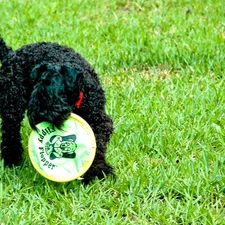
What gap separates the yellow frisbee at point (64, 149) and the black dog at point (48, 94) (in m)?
0.12

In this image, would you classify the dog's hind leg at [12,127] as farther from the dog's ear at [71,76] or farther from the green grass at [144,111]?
the dog's ear at [71,76]

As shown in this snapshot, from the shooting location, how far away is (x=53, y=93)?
4352 mm

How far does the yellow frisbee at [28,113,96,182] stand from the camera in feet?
15.0

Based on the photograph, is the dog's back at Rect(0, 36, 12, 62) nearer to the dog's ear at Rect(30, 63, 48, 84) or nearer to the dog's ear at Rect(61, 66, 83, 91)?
the dog's ear at Rect(30, 63, 48, 84)

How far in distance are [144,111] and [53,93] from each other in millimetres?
1663

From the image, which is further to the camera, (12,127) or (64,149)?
(12,127)

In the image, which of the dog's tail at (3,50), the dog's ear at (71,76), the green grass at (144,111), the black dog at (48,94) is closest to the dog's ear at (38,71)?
the black dog at (48,94)

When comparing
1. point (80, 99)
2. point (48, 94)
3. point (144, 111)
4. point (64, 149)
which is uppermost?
point (48, 94)

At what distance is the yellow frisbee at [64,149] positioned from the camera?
4562mm

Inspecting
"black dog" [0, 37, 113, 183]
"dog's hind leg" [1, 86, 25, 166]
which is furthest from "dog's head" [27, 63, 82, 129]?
"dog's hind leg" [1, 86, 25, 166]

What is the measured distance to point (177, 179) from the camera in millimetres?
4672

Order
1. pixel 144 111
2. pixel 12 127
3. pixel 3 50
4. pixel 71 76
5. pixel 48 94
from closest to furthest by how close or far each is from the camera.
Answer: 1. pixel 48 94
2. pixel 71 76
3. pixel 12 127
4. pixel 3 50
5. pixel 144 111

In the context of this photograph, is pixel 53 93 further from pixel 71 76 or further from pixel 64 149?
pixel 64 149

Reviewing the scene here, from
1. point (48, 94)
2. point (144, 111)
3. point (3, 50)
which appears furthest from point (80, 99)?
point (144, 111)
